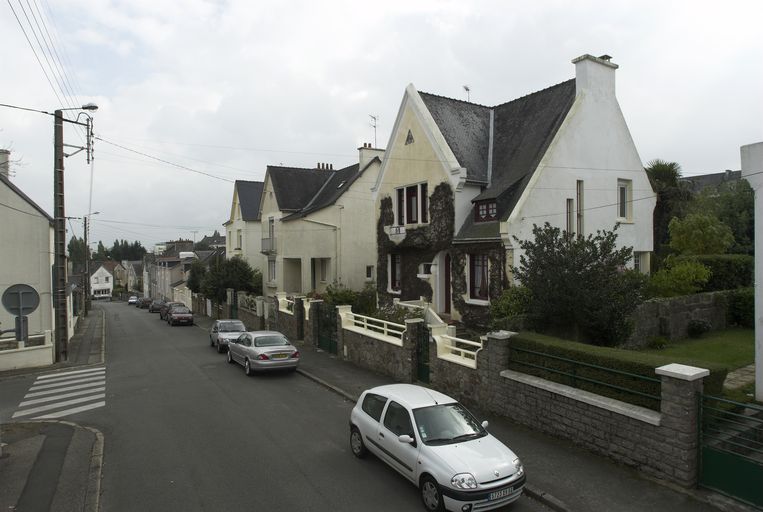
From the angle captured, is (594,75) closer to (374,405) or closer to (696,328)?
(696,328)

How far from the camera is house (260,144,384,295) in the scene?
31.8m

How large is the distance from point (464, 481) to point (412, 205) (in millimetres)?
17396

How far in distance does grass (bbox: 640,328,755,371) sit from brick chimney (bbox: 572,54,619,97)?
10.3 meters

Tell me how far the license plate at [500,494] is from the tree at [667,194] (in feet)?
86.5

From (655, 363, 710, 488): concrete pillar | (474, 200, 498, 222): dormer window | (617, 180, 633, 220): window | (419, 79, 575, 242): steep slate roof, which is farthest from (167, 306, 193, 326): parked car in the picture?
(655, 363, 710, 488): concrete pillar

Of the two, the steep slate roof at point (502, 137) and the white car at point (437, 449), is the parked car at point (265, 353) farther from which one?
the white car at point (437, 449)

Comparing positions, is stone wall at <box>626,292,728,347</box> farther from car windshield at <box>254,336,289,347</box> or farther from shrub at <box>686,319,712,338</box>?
car windshield at <box>254,336,289,347</box>

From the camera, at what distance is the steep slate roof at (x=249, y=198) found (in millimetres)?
43625

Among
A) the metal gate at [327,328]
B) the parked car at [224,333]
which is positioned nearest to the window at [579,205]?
the metal gate at [327,328]

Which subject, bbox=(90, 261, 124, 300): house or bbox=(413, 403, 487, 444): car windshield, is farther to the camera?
bbox=(90, 261, 124, 300): house

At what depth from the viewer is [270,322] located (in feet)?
101

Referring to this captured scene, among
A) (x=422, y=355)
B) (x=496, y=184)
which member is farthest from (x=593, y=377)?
(x=496, y=184)

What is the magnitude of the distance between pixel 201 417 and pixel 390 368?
618 cm

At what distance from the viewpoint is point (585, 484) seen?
8461mm
